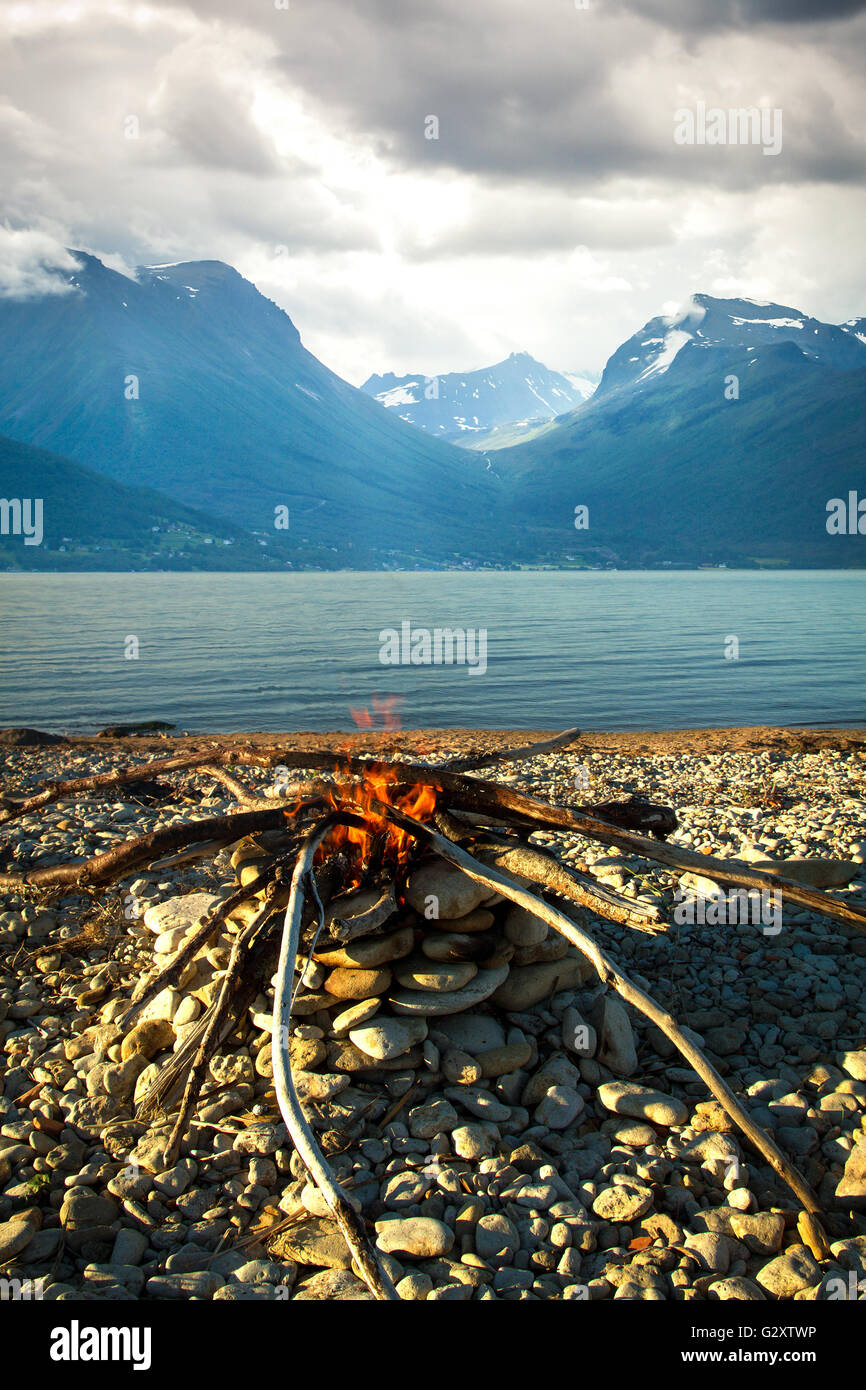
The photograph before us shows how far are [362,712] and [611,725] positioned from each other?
9406 millimetres

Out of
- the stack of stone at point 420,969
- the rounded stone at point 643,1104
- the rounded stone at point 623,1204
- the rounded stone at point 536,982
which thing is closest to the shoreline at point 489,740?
the rounded stone at point 536,982

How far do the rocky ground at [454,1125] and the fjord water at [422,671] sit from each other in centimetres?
2027

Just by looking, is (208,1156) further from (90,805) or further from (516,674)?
(516,674)

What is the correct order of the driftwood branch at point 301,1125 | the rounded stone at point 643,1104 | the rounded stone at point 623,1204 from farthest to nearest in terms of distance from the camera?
the rounded stone at point 643,1104
the rounded stone at point 623,1204
the driftwood branch at point 301,1125

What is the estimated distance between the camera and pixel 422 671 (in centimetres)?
4078

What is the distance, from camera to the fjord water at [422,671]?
29.3 meters

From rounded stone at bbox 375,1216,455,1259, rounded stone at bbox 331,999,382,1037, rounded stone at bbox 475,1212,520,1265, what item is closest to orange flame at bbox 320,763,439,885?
rounded stone at bbox 331,999,382,1037

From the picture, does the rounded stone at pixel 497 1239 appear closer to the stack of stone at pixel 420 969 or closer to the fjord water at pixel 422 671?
the stack of stone at pixel 420 969

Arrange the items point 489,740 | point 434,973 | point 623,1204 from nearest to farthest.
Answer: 1. point 623,1204
2. point 434,973
3. point 489,740
